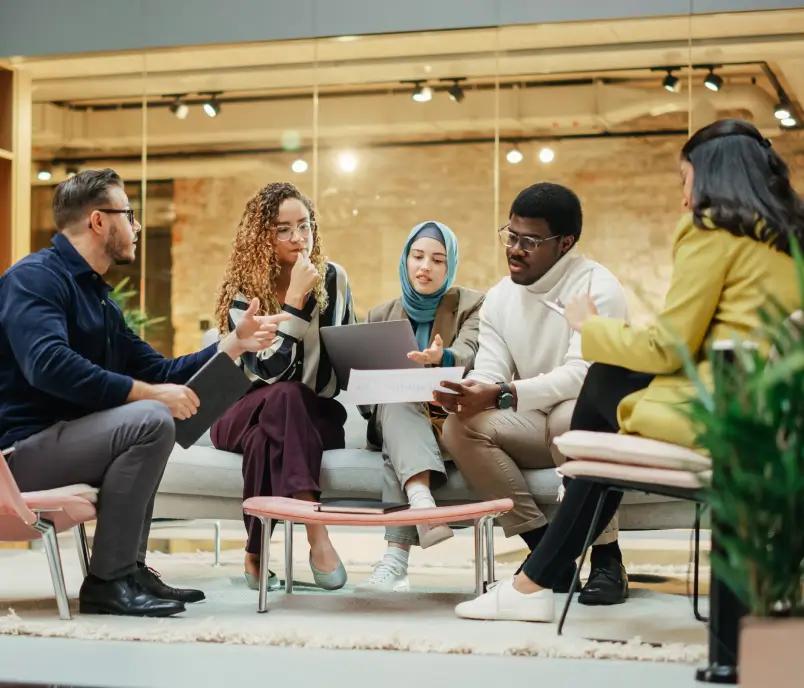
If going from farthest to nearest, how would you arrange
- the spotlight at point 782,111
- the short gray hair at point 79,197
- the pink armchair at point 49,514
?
the spotlight at point 782,111 < the short gray hair at point 79,197 < the pink armchair at point 49,514

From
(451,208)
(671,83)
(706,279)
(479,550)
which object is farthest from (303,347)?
(671,83)

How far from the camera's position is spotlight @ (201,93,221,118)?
759cm

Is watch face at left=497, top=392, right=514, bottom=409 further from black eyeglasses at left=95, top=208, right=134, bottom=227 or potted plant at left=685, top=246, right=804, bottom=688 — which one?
potted plant at left=685, top=246, right=804, bottom=688

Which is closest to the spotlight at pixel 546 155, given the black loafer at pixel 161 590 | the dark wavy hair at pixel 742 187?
the black loafer at pixel 161 590

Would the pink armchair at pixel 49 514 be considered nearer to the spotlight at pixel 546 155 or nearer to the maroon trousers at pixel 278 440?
the maroon trousers at pixel 278 440

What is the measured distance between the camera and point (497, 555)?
5.44 metres

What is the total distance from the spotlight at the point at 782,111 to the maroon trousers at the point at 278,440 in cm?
Result: 370

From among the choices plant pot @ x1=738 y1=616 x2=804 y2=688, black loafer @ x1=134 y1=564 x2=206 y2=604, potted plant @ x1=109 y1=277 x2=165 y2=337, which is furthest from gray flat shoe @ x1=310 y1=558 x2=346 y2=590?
potted plant @ x1=109 y1=277 x2=165 y2=337

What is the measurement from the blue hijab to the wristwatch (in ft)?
1.70

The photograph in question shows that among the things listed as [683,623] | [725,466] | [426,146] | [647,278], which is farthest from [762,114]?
[725,466]

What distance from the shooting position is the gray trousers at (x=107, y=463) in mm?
3455

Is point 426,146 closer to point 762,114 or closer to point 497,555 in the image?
point 762,114

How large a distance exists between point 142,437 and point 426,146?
4.16 metres

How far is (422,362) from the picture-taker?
13.1 ft
